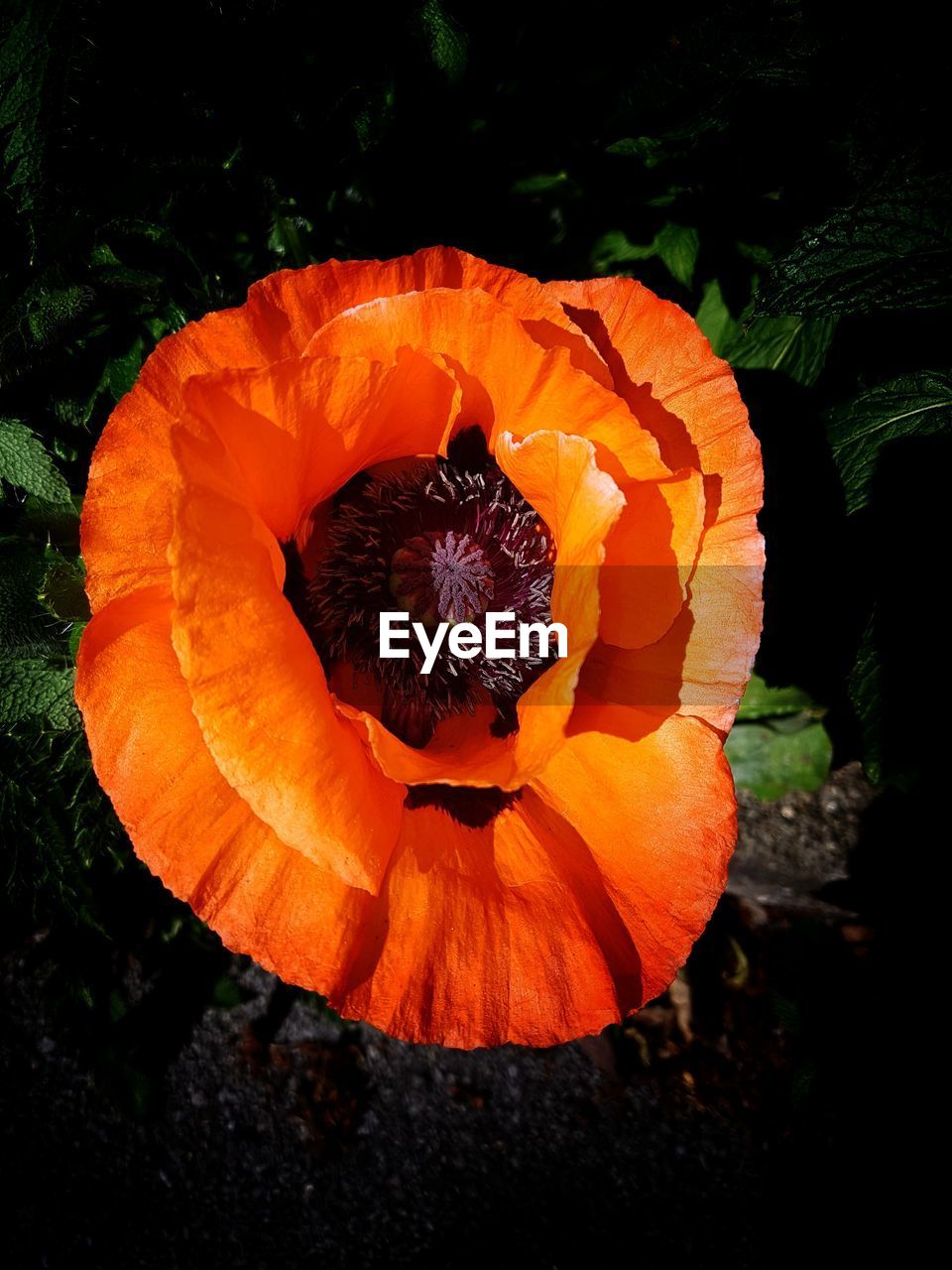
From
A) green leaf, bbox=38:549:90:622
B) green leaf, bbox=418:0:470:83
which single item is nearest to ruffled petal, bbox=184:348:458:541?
green leaf, bbox=38:549:90:622

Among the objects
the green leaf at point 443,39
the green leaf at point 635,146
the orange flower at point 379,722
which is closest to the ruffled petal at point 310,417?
the orange flower at point 379,722

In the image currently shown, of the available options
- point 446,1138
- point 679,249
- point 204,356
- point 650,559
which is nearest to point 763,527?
point 679,249

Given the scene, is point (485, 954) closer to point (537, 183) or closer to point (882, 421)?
point (882, 421)

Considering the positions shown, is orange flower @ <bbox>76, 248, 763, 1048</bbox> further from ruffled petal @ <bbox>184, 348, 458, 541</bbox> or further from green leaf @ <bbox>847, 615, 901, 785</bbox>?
green leaf @ <bbox>847, 615, 901, 785</bbox>

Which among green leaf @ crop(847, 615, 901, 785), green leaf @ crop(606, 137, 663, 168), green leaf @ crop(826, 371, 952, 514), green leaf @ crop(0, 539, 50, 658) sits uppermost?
green leaf @ crop(606, 137, 663, 168)

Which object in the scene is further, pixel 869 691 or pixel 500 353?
pixel 869 691

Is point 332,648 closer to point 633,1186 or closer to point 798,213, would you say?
point 798,213

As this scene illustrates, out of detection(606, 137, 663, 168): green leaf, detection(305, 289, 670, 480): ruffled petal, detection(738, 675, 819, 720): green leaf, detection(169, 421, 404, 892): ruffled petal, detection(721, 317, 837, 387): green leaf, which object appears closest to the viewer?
detection(169, 421, 404, 892): ruffled petal

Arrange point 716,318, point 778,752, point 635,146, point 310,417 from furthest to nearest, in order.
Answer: point 778,752 → point 716,318 → point 635,146 → point 310,417
